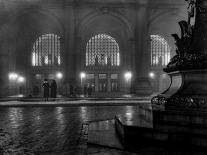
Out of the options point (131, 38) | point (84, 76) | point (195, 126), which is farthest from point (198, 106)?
point (84, 76)

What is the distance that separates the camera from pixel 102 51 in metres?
42.8

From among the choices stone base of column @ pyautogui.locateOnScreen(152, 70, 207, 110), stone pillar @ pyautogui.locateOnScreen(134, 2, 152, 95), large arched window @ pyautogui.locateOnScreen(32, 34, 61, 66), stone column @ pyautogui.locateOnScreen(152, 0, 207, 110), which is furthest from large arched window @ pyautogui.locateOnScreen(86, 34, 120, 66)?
stone base of column @ pyautogui.locateOnScreen(152, 70, 207, 110)

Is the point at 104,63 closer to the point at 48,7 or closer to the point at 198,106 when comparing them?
the point at 48,7

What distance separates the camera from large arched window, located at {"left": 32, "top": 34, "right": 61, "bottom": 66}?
137ft

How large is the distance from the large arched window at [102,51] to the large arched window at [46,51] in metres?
4.82

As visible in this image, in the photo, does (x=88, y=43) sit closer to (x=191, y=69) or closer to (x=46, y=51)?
(x=46, y=51)

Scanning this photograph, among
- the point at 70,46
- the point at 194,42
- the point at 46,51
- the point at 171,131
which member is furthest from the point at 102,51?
the point at 171,131

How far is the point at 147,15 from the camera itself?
110 ft

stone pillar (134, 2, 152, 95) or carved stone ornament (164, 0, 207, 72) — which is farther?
stone pillar (134, 2, 152, 95)

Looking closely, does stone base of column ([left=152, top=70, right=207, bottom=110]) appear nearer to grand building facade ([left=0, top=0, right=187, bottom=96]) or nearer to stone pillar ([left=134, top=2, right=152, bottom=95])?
grand building facade ([left=0, top=0, right=187, bottom=96])

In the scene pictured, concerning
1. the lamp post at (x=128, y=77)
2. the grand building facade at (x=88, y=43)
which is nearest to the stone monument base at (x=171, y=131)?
the grand building facade at (x=88, y=43)

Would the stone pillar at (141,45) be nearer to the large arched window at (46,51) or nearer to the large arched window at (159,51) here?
the large arched window at (159,51)

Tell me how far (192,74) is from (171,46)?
3746cm

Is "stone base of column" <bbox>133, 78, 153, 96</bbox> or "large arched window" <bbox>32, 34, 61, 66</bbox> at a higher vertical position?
"large arched window" <bbox>32, 34, 61, 66</bbox>
